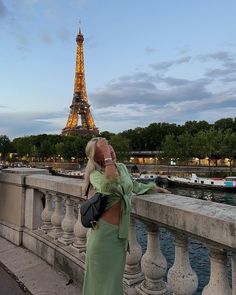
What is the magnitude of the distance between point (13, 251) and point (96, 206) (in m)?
3.87

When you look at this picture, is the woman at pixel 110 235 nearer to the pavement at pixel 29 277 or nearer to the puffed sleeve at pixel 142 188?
the puffed sleeve at pixel 142 188

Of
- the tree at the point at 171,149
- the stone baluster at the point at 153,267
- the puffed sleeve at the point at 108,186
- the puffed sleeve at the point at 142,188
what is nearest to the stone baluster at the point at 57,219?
the puffed sleeve at the point at 142,188

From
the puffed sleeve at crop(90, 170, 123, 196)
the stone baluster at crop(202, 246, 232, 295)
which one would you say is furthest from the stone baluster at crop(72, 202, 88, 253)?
the stone baluster at crop(202, 246, 232, 295)

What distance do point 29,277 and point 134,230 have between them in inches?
81.5

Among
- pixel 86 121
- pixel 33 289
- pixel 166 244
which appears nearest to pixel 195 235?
pixel 33 289

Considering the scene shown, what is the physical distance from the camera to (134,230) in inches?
156

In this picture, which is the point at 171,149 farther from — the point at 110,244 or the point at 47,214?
the point at 110,244

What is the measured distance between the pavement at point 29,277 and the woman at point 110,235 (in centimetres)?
149

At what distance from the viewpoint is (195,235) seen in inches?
114

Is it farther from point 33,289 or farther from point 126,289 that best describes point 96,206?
point 33,289

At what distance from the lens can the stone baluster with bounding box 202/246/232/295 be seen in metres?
2.71

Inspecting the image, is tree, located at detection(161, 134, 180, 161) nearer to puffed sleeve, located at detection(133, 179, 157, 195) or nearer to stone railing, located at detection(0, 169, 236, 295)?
stone railing, located at detection(0, 169, 236, 295)

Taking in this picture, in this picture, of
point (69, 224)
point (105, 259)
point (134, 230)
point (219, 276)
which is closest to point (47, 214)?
point (69, 224)

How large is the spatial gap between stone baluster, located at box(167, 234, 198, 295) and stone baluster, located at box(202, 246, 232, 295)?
0.34m
